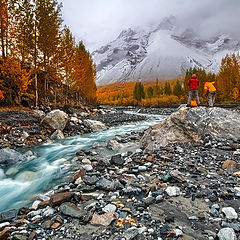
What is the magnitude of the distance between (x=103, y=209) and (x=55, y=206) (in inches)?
44.5

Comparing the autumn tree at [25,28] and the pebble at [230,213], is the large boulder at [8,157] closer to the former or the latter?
the pebble at [230,213]

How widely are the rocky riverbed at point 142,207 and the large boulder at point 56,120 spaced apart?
8.45 metres

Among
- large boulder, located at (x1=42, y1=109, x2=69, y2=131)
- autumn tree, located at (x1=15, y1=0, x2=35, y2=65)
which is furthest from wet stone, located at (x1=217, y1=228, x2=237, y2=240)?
autumn tree, located at (x1=15, y1=0, x2=35, y2=65)

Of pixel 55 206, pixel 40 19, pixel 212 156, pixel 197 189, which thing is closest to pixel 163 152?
pixel 212 156

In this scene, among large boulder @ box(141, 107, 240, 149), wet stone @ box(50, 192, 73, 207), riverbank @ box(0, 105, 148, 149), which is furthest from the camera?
riverbank @ box(0, 105, 148, 149)

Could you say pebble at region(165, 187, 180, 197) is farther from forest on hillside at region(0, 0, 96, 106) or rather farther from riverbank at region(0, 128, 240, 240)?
forest on hillside at region(0, 0, 96, 106)

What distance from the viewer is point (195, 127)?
8.66 m

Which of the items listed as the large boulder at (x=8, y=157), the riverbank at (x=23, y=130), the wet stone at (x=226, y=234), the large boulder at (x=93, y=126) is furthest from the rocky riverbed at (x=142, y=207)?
the large boulder at (x=93, y=126)

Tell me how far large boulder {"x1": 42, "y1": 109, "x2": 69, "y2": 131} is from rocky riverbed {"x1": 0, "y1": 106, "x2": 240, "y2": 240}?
8.45m

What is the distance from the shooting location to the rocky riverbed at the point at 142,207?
277 cm

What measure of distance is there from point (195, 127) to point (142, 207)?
6.50m

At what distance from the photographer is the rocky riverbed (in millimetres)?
2771

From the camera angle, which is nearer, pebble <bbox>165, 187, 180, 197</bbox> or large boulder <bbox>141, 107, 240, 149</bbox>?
pebble <bbox>165, 187, 180, 197</bbox>

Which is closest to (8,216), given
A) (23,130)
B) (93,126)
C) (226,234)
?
(226,234)
